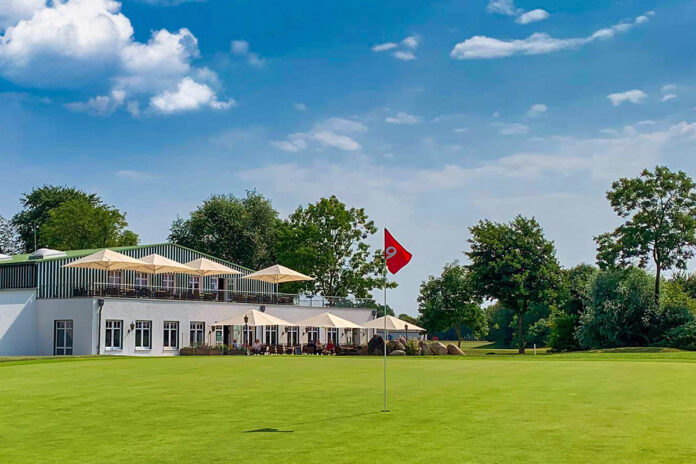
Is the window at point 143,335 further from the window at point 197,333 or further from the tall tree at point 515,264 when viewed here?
the tall tree at point 515,264

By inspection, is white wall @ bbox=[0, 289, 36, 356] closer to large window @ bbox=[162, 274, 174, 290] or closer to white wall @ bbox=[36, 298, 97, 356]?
white wall @ bbox=[36, 298, 97, 356]

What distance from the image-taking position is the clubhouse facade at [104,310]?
Answer: 52.0m

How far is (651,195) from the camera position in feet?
197

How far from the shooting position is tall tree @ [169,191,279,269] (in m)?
92.7

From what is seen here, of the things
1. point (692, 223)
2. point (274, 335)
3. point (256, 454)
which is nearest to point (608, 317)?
point (692, 223)

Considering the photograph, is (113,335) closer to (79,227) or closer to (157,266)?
(157,266)

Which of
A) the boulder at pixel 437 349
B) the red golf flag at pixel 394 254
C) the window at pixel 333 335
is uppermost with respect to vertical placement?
the red golf flag at pixel 394 254

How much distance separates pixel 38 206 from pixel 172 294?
4981 centimetres

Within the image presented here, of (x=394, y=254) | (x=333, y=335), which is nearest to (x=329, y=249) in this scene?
(x=333, y=335)

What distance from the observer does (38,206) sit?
98.6 metres

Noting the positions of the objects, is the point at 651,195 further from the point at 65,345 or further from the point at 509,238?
the point at 65,345

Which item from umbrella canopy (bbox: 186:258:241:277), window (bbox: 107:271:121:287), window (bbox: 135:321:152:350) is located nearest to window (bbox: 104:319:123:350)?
window (bbox: 135:321:152:350)

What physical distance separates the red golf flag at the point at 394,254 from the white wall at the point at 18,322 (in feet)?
141

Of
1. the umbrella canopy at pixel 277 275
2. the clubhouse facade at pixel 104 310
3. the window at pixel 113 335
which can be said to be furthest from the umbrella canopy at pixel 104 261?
the umbrella canopy at pixel 277 275
